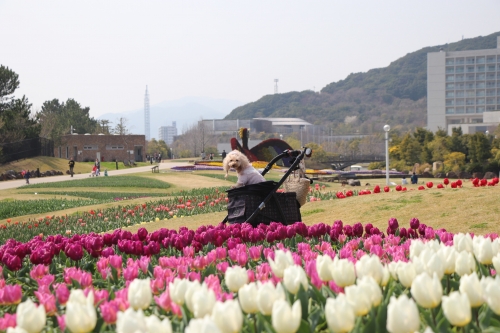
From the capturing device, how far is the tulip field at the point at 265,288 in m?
2.53

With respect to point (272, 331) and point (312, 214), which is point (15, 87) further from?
point (272, 331)

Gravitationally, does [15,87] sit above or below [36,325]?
above

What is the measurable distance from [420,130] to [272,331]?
2129 inches

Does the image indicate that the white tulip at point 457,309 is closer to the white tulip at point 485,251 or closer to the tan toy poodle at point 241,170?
the white tulip at point 485,251

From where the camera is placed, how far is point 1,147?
46.2m

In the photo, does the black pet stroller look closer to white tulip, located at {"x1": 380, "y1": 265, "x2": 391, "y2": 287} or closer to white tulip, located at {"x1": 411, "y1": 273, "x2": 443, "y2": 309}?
white tulip, located at {"x1": 380, "y1": 265, "x2": 391, "y2": 287}

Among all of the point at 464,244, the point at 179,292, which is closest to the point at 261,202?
the point at 464,244

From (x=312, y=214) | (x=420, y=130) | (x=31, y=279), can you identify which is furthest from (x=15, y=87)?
(x=31, y=279)

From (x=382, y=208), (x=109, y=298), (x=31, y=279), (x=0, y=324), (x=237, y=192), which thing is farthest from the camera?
(x=382, y=208)

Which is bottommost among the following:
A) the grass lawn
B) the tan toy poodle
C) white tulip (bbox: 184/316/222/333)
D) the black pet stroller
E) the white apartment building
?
the grass lawn

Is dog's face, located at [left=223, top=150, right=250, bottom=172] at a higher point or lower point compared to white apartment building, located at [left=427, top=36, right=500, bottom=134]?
lower

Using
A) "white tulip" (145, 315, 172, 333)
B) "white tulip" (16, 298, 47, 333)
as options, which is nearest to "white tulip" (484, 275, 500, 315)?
"white tulip" (145, 315, 172, 333)

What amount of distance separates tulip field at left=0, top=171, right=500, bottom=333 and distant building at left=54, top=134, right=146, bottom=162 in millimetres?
68457

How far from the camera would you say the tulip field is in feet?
8.30
